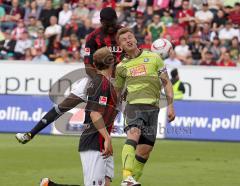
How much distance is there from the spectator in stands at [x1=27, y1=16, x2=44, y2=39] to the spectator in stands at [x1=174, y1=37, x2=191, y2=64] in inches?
188

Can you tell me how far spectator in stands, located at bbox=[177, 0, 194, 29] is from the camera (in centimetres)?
2738

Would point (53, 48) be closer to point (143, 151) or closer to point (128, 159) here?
point (143, 151)

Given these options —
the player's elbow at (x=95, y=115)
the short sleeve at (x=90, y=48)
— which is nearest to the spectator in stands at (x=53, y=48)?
the short sleeve at (x=90, y=48)

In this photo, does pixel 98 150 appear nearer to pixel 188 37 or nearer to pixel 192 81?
pixel 192 81

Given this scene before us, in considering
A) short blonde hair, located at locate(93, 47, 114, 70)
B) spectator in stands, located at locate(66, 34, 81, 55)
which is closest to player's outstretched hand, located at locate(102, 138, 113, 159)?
short blonde hair, located at locate(93, 47, 114, 70)

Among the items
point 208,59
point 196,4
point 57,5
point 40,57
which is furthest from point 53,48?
point 208,59

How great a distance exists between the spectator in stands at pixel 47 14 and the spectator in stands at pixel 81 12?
738 mm

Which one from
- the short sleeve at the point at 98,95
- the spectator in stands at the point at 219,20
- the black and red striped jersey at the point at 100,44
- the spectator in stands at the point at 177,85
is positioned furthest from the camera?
the spectator in stands at the point at 219,20

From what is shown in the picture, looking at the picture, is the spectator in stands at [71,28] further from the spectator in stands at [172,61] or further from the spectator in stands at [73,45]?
the spectator in stands at [172,61]

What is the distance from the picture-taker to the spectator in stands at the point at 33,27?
2825cm

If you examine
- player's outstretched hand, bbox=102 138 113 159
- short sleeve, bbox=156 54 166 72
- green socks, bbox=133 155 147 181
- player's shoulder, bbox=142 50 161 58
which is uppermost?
player's shoulder, bbox=142 50 161 58

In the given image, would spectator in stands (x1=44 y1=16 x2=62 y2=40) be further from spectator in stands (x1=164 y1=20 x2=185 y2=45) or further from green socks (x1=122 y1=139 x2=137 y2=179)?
green socks (x1=122 y1=139 x2=137 y2=179)

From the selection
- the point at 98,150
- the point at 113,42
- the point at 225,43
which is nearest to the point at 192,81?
the point at 225,43

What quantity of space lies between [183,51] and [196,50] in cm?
43
